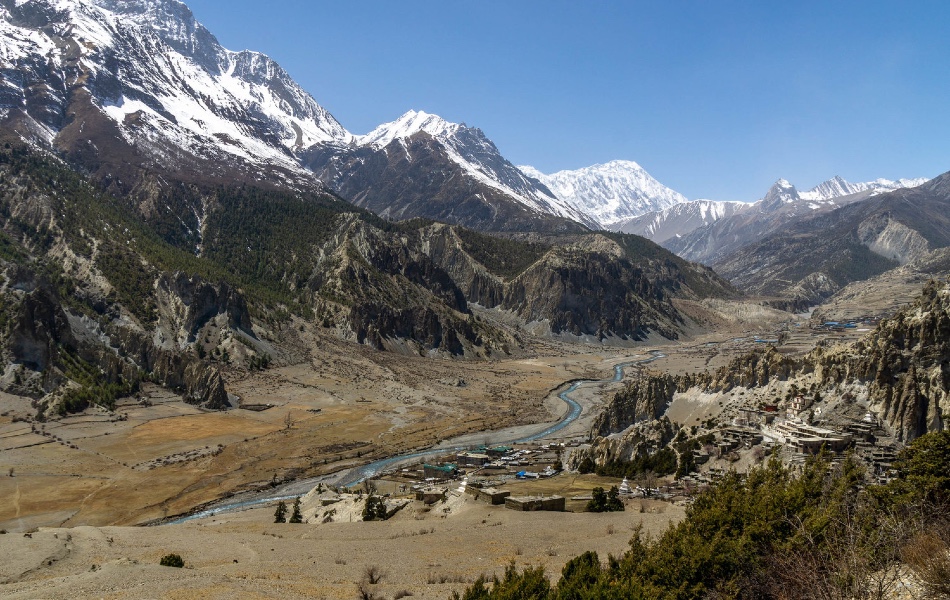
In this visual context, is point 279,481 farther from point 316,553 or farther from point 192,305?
point 192,305

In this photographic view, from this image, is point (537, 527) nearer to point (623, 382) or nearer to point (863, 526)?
A: point (863, 526)

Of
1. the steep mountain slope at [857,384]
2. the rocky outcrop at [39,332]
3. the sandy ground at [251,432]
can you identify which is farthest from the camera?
the rocky outcrop at [39,332]

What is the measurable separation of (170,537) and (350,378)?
105581 millimetres

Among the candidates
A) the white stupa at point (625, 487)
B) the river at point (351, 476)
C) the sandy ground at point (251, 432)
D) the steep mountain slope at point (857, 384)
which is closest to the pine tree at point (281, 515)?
the river at point (351, 476)

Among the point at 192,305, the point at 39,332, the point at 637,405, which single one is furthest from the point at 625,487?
the point at 192,305

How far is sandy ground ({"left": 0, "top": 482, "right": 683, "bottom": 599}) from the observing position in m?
26.5

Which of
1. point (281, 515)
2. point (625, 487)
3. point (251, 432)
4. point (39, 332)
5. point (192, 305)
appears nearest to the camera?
point (281, 515)

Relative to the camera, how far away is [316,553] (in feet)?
116

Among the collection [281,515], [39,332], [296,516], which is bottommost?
[281,515]

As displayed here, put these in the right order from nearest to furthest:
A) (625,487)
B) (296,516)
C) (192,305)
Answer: (296,516), (625,487), (192,305)

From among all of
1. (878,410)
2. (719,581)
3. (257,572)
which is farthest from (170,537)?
(878,410)

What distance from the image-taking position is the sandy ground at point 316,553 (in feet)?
87.0

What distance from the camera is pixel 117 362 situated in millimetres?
115375

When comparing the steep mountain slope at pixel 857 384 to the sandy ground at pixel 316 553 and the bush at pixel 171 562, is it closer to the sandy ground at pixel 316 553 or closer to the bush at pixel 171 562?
the sandy ground at pixel 316 553
